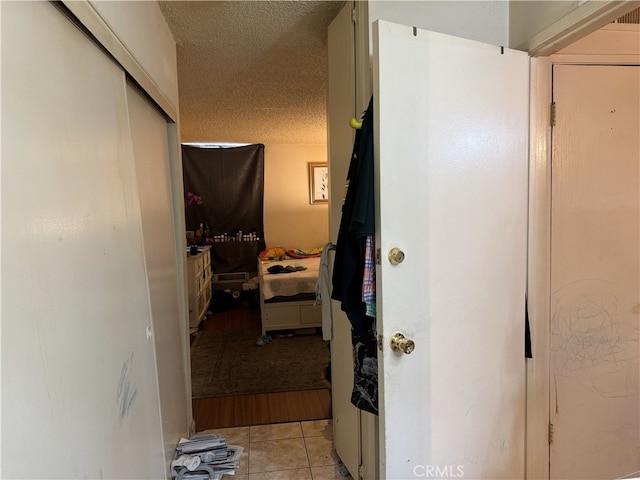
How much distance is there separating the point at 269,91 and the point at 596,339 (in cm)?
269

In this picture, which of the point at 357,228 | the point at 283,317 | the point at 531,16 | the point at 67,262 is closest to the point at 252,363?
the point at 283,317

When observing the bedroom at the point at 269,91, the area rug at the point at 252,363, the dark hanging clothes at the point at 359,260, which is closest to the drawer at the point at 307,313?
the area rug at the point at 252,363

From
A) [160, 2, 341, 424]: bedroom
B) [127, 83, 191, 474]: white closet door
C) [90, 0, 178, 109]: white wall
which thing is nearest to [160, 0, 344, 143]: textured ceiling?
[160, 2, 341, 424]: bedroom

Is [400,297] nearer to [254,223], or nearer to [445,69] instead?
[445,69]

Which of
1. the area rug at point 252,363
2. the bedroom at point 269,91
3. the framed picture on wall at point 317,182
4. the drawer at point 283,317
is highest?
the bedroom at point 269,91

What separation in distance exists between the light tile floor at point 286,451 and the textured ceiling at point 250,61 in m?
2.28

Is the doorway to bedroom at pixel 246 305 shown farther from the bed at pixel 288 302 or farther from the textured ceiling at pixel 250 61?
the textured ceiling at pixel 250 61

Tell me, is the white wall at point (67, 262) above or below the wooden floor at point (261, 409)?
above

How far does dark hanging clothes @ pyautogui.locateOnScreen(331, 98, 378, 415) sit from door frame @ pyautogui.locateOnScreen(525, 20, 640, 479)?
0.65 metres

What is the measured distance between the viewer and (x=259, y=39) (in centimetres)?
207

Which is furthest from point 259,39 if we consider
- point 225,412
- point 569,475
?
point 569,475

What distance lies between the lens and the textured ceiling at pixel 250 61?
1.79m

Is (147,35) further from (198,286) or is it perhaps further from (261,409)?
(198,286)

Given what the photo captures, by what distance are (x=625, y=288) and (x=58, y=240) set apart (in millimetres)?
2022
